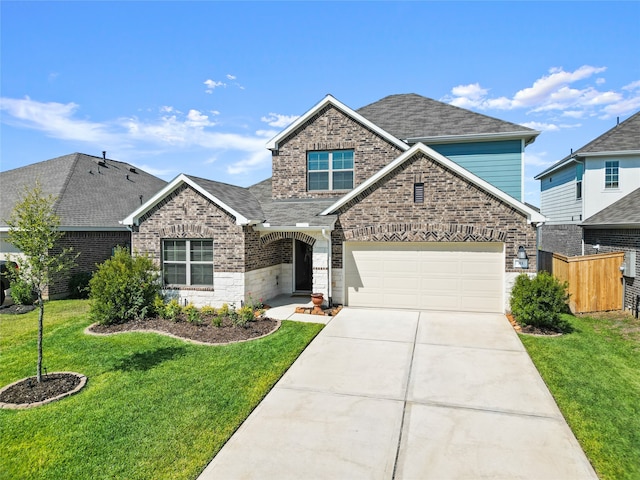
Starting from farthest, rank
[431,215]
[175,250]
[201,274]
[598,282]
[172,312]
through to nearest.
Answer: [175,250] < [201,274] < [598,282] < [431,215] < [172,312]

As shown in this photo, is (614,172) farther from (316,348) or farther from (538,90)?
(316,348)

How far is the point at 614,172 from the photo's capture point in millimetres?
16422

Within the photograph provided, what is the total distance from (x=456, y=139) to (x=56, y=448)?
49.0 feet

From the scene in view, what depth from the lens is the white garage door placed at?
11773 millimetres

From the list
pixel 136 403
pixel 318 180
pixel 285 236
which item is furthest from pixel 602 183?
pixel 136 403

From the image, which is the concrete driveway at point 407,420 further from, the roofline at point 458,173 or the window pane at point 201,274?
the window pane at point 201,274

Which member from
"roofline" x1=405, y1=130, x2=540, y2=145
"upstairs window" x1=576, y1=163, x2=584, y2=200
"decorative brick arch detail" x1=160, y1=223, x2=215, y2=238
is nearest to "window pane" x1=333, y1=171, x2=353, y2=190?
"roofline" x1=405, y1=130, x2=540, y2=145

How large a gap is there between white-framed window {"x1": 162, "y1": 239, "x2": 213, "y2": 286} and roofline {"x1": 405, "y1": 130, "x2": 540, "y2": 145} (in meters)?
9.06

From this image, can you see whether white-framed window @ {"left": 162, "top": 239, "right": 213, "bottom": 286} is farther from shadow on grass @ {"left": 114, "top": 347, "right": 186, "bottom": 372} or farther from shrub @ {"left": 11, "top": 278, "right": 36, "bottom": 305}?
shrub @ {"left": 11, "top": 278, "right": 36, "bottom": 305}

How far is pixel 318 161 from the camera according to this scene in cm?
1518

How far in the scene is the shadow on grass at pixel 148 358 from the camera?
24.5 feet

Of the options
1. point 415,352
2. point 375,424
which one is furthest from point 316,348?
point 375,424

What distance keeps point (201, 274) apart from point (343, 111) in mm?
8406

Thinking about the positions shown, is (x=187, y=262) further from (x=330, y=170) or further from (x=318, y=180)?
(x=330, y=170)
